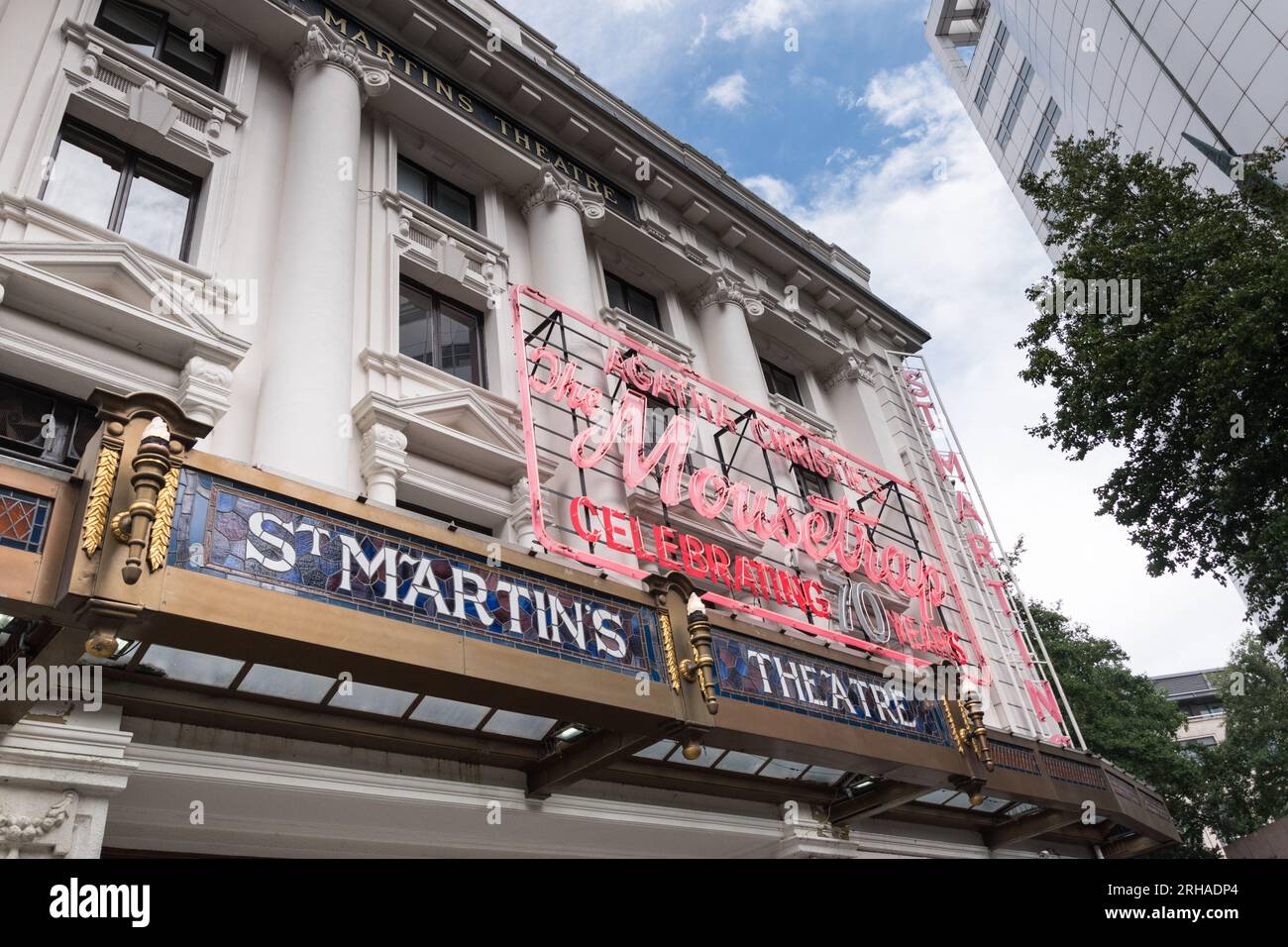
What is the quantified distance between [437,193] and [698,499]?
25.8 feet

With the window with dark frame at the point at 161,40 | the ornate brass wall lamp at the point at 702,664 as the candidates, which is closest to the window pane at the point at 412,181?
the window with dark frame at the point at 161,40

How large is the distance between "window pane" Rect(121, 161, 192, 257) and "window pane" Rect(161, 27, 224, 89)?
225 centimetres

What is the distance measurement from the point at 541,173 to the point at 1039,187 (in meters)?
11.5

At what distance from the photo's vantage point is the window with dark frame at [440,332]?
13.4 metres

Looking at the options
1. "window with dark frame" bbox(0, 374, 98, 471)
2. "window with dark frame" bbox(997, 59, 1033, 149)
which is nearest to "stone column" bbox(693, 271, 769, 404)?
"window with dark frame" bbox(0, 374, 98, 471)

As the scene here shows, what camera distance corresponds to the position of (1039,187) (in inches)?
781

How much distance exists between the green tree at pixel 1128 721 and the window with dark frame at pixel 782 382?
16680mm

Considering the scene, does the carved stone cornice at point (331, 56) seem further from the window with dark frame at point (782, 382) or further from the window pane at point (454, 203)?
the window with dark frame at point (782, 382)

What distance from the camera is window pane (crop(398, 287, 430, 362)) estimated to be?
13.3 metres

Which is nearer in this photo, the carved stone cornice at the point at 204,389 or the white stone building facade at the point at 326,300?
the white stone building facade at the point at 326,300

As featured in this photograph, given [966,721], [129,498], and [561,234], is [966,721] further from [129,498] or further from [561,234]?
[561,234]

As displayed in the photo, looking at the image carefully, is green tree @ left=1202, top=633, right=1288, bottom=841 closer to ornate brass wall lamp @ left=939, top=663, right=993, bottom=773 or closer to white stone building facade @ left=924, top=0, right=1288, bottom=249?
white stone building facade @ left=924, top=0, right=1288, bottom=249

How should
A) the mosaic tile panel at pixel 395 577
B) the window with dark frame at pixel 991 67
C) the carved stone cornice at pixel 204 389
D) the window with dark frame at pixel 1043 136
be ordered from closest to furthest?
the mosaic tile panel at pixel 395 577, the carved stone cornice at pixel 204 389, the window with dark frame at pixel 1043 136, the window with dark frame at pixel 991 67

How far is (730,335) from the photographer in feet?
63.1
